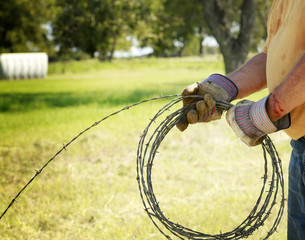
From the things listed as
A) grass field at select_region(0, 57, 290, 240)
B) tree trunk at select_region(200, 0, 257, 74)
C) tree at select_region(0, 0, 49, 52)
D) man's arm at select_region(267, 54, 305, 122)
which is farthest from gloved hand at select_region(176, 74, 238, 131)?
tree at select_region(0, 0, 49, 52)

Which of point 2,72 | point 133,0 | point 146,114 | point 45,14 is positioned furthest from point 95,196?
point 45,14

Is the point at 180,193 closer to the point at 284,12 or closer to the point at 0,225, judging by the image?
the point at 0,225

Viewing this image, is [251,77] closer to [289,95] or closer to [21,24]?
[289,95]

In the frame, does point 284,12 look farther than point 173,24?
No

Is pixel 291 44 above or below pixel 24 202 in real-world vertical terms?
above

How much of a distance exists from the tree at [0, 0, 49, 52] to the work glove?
123ft

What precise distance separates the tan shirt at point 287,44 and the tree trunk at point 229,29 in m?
8.55

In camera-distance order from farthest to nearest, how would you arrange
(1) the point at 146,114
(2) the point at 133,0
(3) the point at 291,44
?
(2) the point at 133,0 < (1) the point at 146,114 < (3) the point at 291,44

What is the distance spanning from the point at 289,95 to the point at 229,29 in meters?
9.33

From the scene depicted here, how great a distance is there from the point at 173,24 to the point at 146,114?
3157 mm

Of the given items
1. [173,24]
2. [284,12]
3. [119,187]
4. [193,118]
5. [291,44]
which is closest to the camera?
[291,44]

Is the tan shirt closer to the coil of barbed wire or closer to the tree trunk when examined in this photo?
the coil of barbed wire

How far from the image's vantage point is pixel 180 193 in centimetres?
416

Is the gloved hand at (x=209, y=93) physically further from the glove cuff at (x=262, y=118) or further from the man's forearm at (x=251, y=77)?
the glove cuff at (x=262, y=118)
